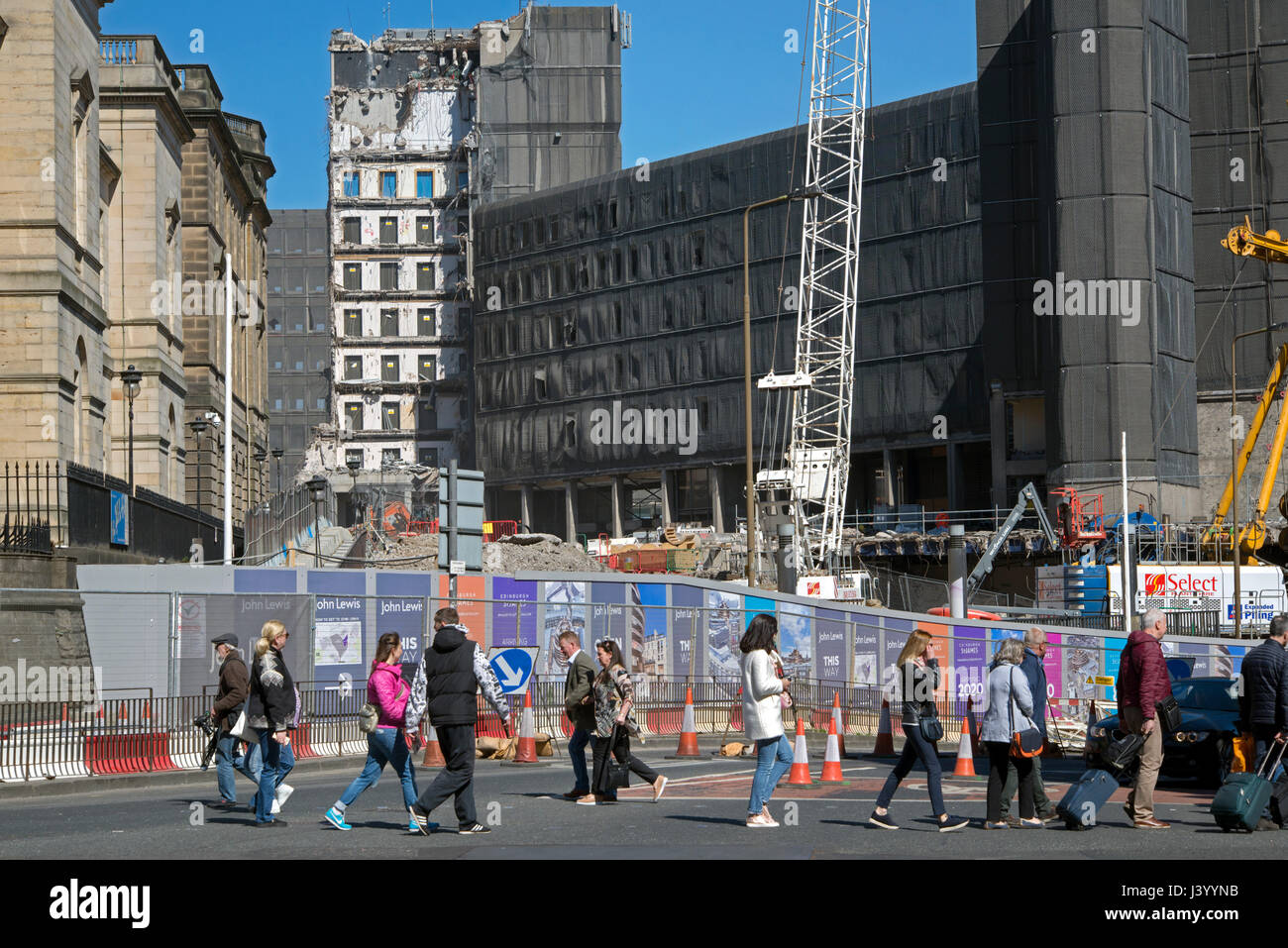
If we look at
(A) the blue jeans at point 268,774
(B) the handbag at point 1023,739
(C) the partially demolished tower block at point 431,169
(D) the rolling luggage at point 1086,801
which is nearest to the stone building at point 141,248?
(A) the blue jeans at point 268,774

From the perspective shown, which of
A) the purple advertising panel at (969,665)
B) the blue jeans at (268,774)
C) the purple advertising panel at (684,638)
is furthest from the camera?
the purple advertising panel at (969,665)

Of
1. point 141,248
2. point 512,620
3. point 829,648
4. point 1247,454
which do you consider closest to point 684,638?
point 829,648

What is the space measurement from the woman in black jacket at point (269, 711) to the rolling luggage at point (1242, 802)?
7720 millimetres

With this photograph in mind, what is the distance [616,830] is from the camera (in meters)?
13.7

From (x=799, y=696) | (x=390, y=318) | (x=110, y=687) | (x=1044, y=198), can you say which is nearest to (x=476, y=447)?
(x=390, y=318)

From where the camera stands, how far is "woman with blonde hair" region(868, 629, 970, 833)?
1396 centimetres

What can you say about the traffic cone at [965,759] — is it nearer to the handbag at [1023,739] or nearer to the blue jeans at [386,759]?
the handbag at [1023,739]

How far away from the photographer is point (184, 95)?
5984cm

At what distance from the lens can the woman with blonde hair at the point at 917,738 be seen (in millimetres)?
13961

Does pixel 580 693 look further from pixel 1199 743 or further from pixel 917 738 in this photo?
pixel 1199 743

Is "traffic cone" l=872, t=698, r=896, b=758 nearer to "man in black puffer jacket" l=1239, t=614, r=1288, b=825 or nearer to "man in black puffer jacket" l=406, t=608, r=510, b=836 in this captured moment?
"man in black puffer jacket" l=1239, t=614, r=1288, b=825
